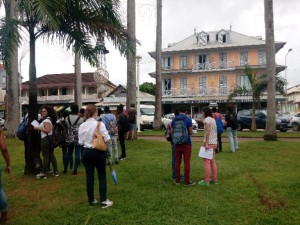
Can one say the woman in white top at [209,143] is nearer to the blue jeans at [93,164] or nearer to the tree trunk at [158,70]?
the blue jeans at [93,164]

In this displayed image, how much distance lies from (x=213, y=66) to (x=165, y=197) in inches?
Answer: 1539

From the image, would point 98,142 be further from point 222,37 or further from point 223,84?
point 222,37

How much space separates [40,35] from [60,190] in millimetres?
4028

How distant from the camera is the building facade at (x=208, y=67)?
43.1 m

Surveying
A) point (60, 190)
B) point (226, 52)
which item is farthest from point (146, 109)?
point (60, 190)

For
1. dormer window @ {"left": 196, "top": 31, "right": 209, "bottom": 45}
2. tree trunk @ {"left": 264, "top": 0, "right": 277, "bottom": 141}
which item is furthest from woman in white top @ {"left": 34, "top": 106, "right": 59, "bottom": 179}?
dormer window @ {"left": 196, "top": 31, "right": 209, "bottom": 45}

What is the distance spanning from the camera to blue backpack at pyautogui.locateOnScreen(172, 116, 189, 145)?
308 inches

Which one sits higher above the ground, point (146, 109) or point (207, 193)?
point (146, 109)

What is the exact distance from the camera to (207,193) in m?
7.17

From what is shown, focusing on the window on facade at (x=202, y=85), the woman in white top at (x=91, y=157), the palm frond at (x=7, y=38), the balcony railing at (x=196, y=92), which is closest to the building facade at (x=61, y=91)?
the balcony railing at (x=196, y=92)

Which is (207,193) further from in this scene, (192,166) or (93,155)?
(192,166)

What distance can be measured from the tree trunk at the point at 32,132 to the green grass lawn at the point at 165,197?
14.8 inches

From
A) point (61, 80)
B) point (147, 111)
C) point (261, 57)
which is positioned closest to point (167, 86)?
point (261, 57)

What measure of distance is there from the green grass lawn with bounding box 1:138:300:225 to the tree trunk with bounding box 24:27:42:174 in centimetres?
38
